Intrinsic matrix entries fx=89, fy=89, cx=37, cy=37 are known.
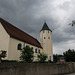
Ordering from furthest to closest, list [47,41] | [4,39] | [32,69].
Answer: [47,41] < [4,39] < [32,69]

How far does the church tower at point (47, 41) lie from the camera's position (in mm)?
33703

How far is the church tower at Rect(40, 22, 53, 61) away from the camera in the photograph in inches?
1327

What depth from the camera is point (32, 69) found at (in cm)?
1051

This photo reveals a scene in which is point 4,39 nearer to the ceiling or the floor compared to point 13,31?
nearer to the floor

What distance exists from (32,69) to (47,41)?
24.3m

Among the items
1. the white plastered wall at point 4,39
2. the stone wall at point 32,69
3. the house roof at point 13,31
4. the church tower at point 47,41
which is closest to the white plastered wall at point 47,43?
the church tower at point 47,41

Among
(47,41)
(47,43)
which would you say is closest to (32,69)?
(47,43)

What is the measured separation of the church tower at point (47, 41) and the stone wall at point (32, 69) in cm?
1721

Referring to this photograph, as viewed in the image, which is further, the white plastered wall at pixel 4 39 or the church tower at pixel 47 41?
the church tower at pixel 47 41

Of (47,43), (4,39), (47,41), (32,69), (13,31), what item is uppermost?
(13,31)

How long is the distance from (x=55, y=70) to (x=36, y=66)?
4.18m

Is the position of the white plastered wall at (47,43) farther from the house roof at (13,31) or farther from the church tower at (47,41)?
the house roof at (13,31)

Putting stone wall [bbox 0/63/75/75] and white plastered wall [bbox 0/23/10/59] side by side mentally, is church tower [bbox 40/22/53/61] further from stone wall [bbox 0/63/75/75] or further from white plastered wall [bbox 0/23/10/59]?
white plastered wall [bbox 0/23/10/59]

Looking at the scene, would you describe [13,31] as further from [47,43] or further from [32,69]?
[47,43]
